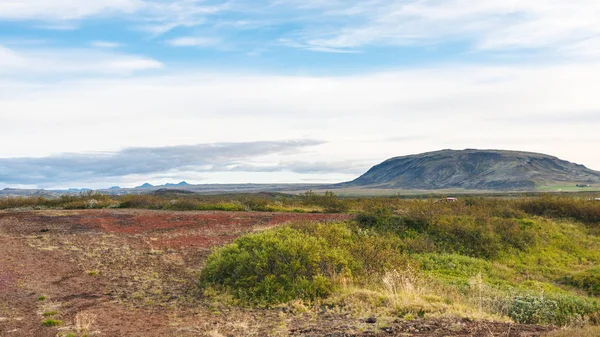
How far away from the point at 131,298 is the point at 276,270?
3.54 meters

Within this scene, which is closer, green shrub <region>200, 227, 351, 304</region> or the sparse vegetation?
the sparse vegetation

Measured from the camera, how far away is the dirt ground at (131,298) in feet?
28.7

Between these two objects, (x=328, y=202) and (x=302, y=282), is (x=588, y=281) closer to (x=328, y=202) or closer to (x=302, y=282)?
(x=302, y=282)

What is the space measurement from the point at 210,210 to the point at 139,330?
29235mm

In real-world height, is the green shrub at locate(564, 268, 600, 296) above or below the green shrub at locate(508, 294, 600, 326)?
below

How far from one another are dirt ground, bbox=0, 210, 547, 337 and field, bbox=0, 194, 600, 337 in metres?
0.03

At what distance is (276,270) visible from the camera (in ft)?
40.2

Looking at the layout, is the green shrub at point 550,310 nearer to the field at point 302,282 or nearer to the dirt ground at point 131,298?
the field at point 302,282

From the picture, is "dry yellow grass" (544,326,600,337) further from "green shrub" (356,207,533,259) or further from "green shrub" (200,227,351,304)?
"green shrub" (356,207,533,259)

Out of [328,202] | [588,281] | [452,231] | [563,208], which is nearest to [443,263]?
[588,281]

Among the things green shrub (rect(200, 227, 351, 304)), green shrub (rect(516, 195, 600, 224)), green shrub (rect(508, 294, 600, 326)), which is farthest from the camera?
green shrub (rect(516, 195, 600, 224))

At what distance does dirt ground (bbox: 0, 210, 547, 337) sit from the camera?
344 inches

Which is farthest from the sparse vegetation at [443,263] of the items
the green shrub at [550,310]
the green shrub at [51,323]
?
the green shrub at [51,323]

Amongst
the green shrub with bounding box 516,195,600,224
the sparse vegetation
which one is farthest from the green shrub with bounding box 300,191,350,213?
the green shrub with bounding box 516,195,600,224
